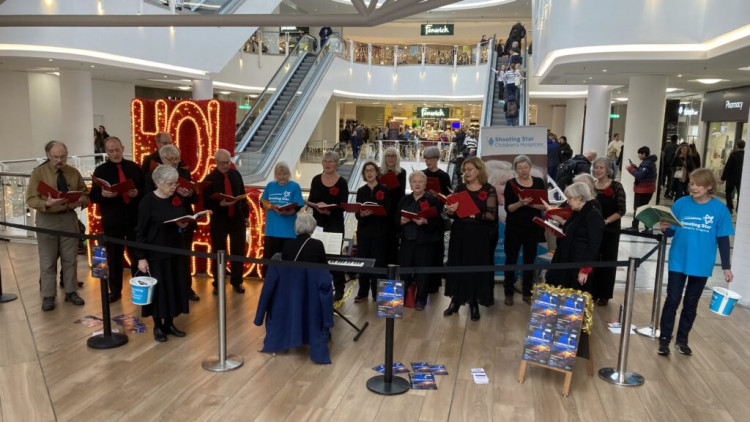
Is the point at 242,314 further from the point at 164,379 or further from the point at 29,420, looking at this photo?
the point at 29,420

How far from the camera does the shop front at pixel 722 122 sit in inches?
583

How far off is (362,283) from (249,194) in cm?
193

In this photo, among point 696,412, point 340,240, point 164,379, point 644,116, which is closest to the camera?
point 696,412

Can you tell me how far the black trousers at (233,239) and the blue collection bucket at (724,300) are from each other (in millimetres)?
4874

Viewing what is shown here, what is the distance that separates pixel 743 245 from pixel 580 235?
9.35ft

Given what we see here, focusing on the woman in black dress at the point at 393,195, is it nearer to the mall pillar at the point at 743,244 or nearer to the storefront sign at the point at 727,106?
the mall pillar at the point at 743,244

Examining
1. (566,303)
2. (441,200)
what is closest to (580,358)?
(566,303)

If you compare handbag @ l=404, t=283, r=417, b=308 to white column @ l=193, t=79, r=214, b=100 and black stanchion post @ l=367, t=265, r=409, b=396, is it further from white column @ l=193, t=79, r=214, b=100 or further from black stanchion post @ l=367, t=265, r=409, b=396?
white column @ l=193, t=79, r=214, b=100

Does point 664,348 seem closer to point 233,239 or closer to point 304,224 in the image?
point 304,224

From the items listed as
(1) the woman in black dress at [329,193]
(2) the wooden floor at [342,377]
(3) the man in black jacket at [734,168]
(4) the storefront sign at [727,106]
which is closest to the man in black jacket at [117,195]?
(2) the wooden floor at [342,377]

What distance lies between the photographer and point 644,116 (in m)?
13.3

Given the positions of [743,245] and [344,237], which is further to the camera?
[344,237]

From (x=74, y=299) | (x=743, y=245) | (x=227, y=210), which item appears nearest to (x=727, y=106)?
(x=743, y=245)

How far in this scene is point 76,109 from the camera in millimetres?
15305
